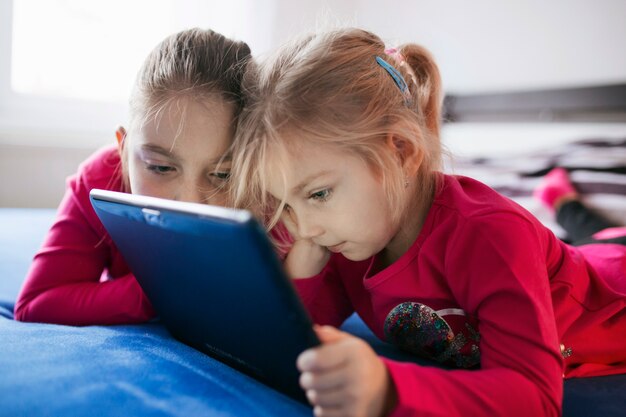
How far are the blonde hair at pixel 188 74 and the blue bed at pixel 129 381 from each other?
1.10ft

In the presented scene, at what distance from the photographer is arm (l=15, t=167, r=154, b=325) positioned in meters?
0.85

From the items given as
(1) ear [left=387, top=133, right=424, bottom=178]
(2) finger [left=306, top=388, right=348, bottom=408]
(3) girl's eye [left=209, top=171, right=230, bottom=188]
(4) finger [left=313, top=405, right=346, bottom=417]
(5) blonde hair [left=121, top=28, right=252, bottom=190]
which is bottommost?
(4) finger [left=313, top=405, right=346, bottom=417]

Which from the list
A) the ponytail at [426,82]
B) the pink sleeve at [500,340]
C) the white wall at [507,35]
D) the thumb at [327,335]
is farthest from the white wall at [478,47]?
the thumb at [327,335]

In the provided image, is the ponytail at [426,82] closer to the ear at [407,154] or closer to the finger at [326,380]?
the ear at [407,154]

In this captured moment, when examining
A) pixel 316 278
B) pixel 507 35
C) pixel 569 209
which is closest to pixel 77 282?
pixel 316 278

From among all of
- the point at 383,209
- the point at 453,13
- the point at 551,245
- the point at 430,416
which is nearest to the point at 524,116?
the point at 453,13

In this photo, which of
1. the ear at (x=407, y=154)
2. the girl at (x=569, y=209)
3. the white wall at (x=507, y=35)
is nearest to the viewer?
the ear at (x=407, y=154)

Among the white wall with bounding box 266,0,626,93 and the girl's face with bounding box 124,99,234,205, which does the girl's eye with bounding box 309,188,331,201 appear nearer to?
the girl's face with bounding box 124,99,234,205

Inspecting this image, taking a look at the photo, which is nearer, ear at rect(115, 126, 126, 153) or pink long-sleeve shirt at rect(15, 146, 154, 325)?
pink long-sleeve shirt at rect(15, 146, 154, 325)

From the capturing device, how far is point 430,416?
497 mm

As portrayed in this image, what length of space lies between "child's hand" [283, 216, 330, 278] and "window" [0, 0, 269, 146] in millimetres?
1465

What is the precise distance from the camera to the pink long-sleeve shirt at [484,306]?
54cm

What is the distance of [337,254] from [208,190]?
26 centimetres

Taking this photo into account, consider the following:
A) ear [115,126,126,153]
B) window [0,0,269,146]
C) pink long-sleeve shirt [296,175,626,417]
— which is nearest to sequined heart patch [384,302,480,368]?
pink long-sleeve shirt [296,175,626,417]
